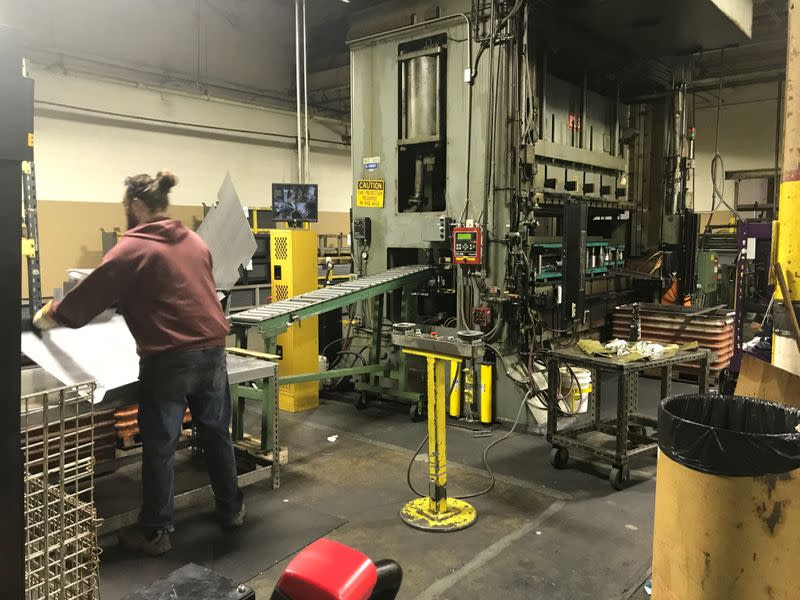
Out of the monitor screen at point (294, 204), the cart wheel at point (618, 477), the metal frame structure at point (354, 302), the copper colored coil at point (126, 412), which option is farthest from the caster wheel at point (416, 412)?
the copper colored coil at point (126, 412)

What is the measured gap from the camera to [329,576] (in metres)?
0.96

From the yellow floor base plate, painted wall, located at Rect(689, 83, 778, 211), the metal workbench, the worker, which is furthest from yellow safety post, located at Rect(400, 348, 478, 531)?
painted wall, located at Rect(689, 83, 778, 211)

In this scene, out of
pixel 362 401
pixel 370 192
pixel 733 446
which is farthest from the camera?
pixel 370 192

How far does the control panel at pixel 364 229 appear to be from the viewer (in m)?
5.15

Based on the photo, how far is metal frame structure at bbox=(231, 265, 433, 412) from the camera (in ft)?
12.2

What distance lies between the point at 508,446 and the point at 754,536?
239cm

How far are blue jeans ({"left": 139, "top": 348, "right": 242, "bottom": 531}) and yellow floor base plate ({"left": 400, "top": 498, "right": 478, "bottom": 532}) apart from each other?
0.97 m

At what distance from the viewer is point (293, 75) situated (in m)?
9.67

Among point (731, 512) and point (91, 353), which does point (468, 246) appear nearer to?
point (91, 353)

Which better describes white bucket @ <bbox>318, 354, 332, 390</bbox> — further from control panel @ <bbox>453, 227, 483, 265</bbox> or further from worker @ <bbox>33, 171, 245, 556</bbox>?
worker @ <bbox>33, 171, 245, 556</bbox>

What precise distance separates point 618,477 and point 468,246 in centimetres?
187

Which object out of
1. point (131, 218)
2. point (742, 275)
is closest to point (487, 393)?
point (742, 275)

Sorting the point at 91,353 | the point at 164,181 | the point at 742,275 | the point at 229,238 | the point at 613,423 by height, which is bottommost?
the point at 613,423

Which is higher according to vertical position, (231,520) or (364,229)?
(364,229)
